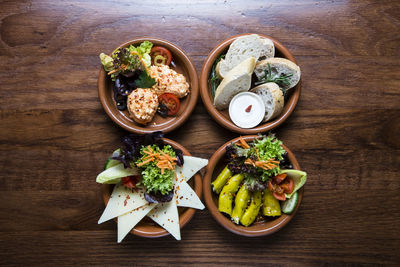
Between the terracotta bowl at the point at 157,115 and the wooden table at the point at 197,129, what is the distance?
12 centimetres

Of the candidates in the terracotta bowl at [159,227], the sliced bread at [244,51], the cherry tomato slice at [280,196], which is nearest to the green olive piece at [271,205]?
the cherry tomato slice at [280,196]

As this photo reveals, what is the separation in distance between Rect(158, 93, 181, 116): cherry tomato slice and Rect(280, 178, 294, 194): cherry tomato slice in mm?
839

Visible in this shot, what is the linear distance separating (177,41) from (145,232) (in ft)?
4.27

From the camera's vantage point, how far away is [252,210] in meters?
1.98

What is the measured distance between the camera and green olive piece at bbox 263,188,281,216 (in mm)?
1968

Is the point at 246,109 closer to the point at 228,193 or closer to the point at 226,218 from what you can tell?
the point at 228,193

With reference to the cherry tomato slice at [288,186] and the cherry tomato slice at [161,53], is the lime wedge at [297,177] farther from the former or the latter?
the cherry tomato slice at [161,53]

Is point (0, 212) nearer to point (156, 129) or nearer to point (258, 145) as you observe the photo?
point (156, 129)

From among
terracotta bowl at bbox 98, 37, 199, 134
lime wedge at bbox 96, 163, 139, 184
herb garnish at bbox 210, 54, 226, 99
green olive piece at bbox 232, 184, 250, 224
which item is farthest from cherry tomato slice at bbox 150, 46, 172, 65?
green olive piece at bbox 232, 184, 250, 224

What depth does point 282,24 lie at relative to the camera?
2217 millimetres

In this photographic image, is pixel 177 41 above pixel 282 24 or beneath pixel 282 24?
beneath

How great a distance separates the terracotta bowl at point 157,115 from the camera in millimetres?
1963

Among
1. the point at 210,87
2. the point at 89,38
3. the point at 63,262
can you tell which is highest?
the point at 89,38


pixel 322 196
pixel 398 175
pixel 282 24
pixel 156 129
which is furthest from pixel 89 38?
pixel 398 175
